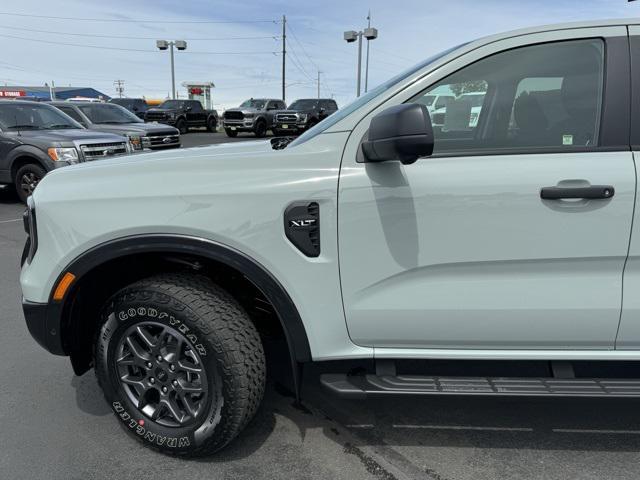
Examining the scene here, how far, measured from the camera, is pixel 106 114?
41.8 feet

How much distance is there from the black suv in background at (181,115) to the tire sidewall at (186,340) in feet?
Result: 82.1

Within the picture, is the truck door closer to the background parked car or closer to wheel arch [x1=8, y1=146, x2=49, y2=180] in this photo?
wheel arch [x1=8, y1=146, x2=49, y2=180]

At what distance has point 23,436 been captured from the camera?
2.63 metres

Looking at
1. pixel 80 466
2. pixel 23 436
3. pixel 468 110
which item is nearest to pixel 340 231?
pixel 468 110

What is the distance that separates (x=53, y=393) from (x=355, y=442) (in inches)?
71.4

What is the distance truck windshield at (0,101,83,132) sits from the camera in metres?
9.23

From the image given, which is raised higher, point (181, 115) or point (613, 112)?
point (181, 115)

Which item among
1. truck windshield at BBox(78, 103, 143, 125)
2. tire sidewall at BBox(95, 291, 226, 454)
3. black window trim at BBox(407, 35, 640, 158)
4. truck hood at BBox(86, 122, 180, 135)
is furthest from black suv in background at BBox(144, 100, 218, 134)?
black window trim at BBox(407, 35, 640, 158)

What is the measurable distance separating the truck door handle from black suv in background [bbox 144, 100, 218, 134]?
25854mm

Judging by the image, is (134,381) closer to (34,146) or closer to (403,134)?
(403,134)

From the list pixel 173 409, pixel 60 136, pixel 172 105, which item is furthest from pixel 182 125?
pixel 173 409

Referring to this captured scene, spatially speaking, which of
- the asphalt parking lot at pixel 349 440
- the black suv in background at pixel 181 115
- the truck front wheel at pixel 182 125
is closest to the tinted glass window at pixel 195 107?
the black suv in background at pixel 181 115

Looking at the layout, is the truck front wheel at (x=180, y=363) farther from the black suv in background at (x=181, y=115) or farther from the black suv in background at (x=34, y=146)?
the black suv in background at (x=181, y=115)

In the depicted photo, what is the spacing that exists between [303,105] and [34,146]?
18330 mm
